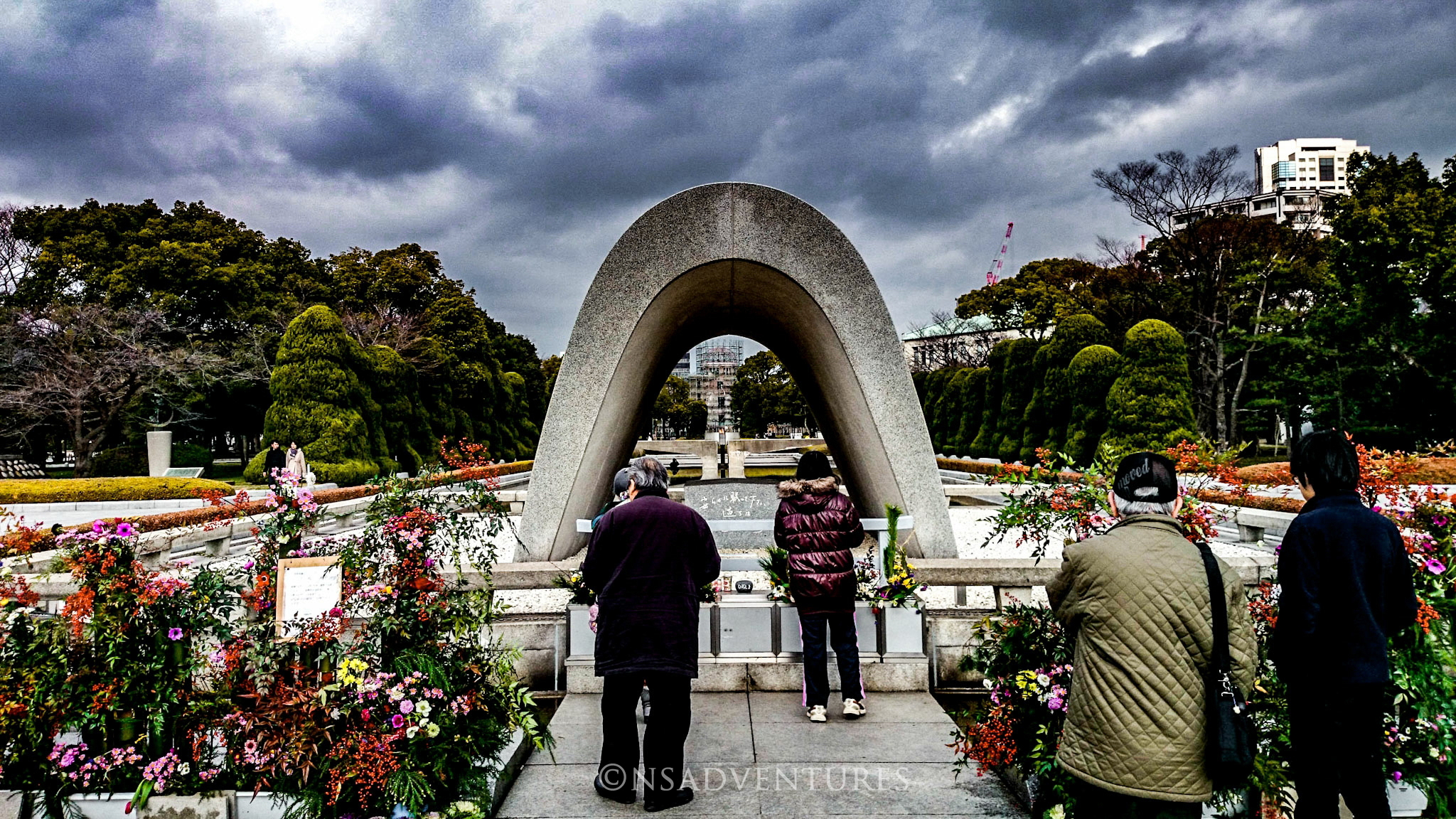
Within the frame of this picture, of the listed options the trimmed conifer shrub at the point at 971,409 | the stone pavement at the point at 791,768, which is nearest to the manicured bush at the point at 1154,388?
the trimmed conifer shrub at the point at 971,409

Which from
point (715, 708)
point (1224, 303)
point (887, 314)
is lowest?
point (715, 708)

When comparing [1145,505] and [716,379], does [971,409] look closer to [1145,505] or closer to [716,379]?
[1145,505]

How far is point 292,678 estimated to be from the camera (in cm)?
364

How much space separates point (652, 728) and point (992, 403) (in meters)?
32.5

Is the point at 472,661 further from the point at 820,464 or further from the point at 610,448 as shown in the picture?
the point at 610,448

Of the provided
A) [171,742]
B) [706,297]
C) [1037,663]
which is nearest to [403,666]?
[171,742]

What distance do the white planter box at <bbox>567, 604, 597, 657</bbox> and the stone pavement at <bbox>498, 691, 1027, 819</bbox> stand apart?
340 mm

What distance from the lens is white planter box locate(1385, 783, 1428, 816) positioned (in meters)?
3.71

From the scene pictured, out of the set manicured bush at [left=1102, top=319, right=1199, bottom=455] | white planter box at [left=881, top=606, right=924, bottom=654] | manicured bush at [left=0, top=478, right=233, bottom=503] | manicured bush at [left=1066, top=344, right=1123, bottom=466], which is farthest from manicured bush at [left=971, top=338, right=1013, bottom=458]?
white planter box at [left=881, top=606, right=924, bottom=654]

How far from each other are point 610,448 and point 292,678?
5.13 meters

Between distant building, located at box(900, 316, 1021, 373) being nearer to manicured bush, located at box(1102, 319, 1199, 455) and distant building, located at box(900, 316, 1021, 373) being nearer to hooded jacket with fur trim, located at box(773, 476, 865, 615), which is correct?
manicured bush, located at box(1102, 319, 1199, 455)

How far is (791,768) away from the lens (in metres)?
4.18

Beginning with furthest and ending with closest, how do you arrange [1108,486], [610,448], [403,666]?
[610,448] → [1108,486] → [403,666]

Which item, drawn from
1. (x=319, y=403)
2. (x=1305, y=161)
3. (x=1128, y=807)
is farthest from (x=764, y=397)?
(x=1305, y=161)
